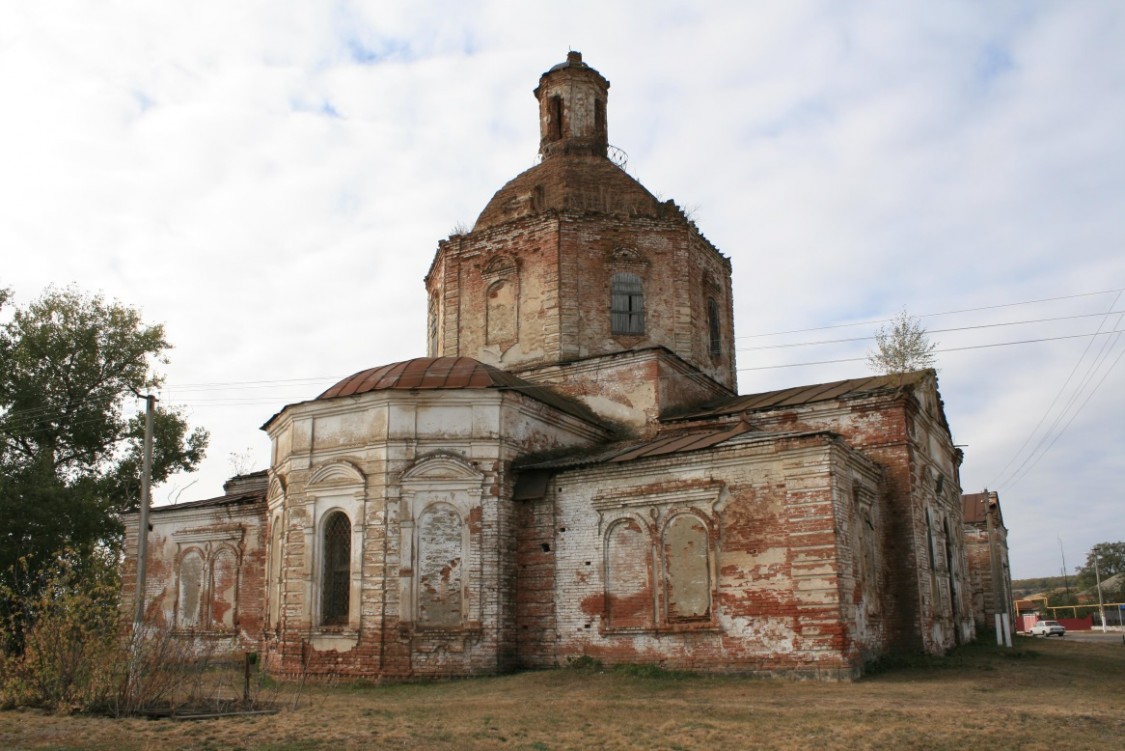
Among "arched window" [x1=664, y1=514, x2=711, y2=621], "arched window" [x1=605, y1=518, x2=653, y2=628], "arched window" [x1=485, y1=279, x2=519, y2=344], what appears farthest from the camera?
"arched window" [x1=485, y1=279, x2=519, y2=344]

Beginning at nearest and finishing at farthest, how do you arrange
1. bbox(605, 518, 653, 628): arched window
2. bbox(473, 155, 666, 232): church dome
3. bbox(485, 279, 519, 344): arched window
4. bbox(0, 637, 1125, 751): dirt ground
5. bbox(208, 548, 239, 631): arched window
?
1. bbox(0, 637, 1125, 751): dirt ground
2. bbox(605, 518, 653, 628): arched window
3. bbox(208, 548, 239, 631): arched window
4. bbox(485, 279, 519, 344): arched window
5. bbox(473, 155, 666, 232): church dome

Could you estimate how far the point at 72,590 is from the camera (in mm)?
11938

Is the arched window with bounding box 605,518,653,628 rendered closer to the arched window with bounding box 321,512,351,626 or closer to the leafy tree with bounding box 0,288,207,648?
the arched window with bounding box 321,512,351,626

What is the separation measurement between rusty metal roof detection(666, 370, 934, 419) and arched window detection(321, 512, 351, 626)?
6.57m

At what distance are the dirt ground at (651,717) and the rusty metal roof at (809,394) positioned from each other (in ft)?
16.9

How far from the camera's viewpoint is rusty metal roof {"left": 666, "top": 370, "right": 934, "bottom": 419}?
17.1m

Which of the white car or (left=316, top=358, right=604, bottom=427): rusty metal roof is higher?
(left=316, top=358, right=604, bottom=427): rusty metal roof

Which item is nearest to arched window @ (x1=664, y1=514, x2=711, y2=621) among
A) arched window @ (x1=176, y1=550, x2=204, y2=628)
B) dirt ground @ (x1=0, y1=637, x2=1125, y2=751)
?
dirt ground @ (x1=0, y1=637, x2=1125, y2=751)

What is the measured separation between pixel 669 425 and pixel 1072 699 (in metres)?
8.38

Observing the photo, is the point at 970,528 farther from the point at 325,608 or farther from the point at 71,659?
the point at 71,659

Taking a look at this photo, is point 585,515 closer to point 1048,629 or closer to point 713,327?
point 713,327

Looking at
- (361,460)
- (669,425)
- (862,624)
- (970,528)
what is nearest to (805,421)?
(669,425)

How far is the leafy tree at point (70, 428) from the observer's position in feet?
77.7

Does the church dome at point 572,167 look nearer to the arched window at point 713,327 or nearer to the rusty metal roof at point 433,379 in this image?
the arched window at point 713,327
